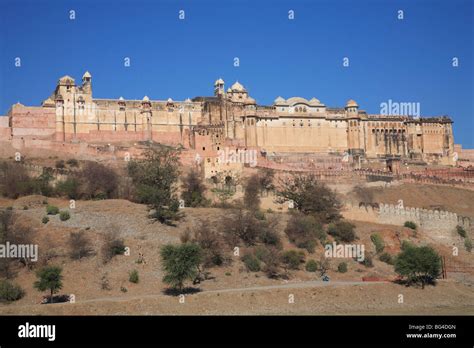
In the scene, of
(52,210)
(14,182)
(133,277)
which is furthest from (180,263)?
(14,182)

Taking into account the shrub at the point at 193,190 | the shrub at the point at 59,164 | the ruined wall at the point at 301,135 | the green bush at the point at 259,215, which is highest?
the ruined wall at the point at 301,135

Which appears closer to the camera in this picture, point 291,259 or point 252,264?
point 252,264

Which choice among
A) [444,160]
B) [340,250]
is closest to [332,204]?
[340,250]

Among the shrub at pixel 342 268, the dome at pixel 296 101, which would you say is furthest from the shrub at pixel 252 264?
the dome at pixel 296 101

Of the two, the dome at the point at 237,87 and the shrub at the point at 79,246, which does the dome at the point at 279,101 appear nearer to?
the dome at the point at 237,87

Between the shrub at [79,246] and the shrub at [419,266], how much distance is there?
14439 millimetres

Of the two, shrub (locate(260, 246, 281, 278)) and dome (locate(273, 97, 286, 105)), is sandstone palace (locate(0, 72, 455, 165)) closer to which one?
dome (locate(273, 97, 286, 105))

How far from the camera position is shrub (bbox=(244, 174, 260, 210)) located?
156 feet

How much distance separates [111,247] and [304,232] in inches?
452

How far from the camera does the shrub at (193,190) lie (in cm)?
4732

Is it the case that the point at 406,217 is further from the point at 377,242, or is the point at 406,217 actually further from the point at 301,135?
the point at 301,135

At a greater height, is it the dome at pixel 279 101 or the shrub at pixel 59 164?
the dome at pixel 279 101

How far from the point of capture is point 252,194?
48.9 meters
